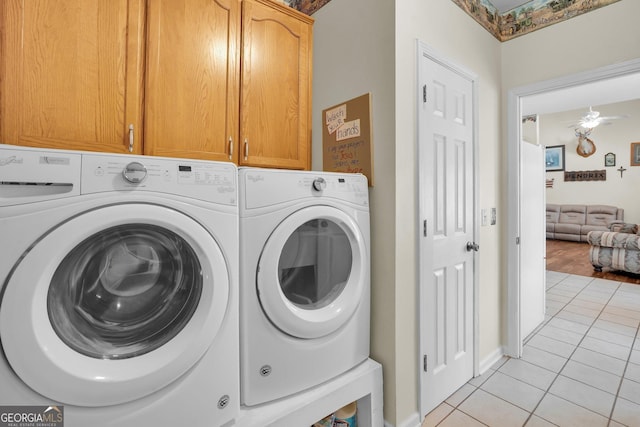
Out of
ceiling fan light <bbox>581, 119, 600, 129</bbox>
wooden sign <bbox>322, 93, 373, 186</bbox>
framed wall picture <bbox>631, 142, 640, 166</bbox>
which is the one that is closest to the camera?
wooden sign <bbox>322, 93, 373, 186</bbox>

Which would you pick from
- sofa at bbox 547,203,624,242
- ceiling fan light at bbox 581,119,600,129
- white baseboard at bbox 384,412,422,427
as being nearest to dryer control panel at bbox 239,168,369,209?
white baseboard at bbox 384,412,422,427

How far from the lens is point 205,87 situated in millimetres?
1475

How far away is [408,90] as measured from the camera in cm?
149

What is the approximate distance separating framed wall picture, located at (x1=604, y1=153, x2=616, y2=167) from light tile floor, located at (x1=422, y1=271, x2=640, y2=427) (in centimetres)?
545

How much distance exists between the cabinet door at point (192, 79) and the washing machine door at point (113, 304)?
55cm

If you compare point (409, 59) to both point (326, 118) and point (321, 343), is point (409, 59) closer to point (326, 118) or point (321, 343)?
point (326, 118)

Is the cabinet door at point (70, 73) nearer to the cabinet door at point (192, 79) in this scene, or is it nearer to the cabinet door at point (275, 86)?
the cabinet door at point (192, 79)

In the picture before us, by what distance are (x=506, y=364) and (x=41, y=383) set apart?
8.24ft

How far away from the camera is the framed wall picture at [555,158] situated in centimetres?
746

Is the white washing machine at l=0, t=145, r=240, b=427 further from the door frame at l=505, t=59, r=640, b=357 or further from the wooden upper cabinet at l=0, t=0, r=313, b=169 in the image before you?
the door frame at l=505, t=59, r=640, b=357

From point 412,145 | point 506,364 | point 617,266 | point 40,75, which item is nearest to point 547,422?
point 506,364

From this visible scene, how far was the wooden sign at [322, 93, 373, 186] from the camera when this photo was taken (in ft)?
5.07

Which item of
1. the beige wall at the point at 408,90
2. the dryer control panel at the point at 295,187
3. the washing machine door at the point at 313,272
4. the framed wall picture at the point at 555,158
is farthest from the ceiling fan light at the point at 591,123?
the washing machine door at the point at 313,272

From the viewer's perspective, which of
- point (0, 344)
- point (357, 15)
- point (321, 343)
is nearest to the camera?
point (0, 344)
